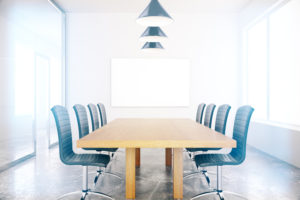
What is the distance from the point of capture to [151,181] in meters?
3.26

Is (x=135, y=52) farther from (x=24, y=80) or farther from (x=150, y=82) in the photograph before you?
(x=24, y=80)

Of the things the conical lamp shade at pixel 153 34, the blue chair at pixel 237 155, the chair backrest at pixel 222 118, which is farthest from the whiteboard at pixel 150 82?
the blue chair at pixel 237 155

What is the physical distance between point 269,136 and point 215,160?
3221 millimetres

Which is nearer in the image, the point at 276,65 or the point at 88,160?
the point at 88,160

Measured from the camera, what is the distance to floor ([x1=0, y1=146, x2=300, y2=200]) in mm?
2832

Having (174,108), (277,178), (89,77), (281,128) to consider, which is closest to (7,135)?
(89,77)

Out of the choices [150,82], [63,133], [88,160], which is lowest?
[88,160]

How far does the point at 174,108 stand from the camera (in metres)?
6.74

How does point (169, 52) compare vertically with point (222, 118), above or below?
above

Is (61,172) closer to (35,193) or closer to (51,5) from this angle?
(35,193)

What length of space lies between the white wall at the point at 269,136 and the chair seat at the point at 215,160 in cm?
237

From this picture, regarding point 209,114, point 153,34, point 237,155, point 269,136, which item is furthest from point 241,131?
point 269,136

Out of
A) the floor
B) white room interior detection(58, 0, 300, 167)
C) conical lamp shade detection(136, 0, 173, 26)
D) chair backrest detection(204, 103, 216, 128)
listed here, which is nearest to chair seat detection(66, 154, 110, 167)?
the floor

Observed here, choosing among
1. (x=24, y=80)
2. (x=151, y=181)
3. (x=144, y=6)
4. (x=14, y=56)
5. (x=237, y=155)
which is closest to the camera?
(x=237, y=155)
